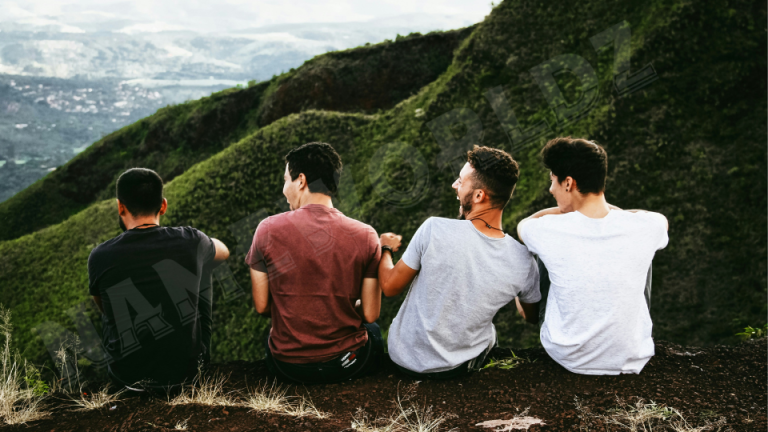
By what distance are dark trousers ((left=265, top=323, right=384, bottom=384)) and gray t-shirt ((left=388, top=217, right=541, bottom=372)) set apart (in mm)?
506

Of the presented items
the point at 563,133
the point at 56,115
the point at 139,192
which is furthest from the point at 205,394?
the point at 56,115

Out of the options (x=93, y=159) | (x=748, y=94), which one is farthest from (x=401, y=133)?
(x=93, y=159)

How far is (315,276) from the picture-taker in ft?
11.1

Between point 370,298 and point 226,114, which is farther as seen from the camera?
point 226,114

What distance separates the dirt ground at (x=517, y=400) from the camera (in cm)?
303

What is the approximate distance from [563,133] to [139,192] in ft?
31.3

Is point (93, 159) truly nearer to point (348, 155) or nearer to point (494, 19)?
point (348, 155)

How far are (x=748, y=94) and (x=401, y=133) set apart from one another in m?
8.22

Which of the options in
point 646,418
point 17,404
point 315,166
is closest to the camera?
point 646,418

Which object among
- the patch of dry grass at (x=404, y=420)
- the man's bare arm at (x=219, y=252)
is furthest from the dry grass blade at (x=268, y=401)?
the man's bare arm at (x=219, y=252)

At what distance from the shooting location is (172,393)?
3.66 meters

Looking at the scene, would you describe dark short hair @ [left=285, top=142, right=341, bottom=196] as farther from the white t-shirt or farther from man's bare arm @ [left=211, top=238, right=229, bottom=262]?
→ the white t-shirt

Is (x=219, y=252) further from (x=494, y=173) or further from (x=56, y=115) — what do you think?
(x=56, y=115)

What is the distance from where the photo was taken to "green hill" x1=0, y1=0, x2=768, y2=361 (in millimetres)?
9062
